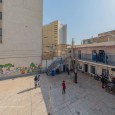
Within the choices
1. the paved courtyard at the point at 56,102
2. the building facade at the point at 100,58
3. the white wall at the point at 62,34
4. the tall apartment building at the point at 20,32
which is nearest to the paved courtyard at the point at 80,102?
the paved courtyard at the point at 56,102

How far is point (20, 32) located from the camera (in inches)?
875

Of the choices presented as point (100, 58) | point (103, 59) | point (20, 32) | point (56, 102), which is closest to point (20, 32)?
point (20, 32)

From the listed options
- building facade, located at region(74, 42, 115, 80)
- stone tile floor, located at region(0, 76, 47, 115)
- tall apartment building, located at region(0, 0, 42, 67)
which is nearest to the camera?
stone tile floor, located at region(0, 76, 47, 115)

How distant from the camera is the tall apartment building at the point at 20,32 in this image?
20.6m

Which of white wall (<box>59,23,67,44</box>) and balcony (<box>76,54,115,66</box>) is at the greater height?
white wall (<box>59,23,67,44</box>)

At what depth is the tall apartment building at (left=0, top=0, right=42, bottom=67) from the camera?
2059 centimetres

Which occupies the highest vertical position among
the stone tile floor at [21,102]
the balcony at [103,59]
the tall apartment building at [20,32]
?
the tall apartment building at [20,32]

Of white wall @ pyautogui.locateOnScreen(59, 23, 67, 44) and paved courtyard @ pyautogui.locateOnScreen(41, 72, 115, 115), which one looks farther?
white wall @ pyautogui.locateOnScreen(59, 23, 67, 44)

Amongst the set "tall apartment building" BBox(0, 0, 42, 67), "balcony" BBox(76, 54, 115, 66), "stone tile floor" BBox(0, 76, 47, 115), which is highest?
"tall apartment building" BBox(0, 0, 42, 67)

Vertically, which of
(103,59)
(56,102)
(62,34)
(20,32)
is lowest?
(56,102)

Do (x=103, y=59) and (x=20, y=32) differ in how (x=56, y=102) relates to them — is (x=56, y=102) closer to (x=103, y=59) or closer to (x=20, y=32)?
(x=103, y=59)

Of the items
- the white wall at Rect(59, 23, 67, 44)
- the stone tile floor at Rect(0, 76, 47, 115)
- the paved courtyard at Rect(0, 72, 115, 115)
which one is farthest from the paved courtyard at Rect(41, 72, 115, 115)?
the white wall at Rect(59, 23, 67, 44)

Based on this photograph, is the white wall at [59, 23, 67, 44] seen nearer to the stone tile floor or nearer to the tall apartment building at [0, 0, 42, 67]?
the tall apartment building at [0, 0, 42, 67]

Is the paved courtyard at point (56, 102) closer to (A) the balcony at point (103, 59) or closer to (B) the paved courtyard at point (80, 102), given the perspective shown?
(B) the paved courtyard at point (80, 102)
